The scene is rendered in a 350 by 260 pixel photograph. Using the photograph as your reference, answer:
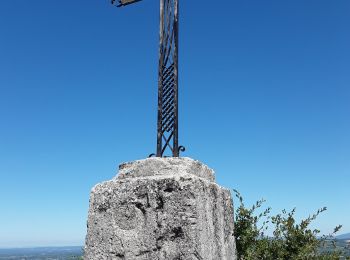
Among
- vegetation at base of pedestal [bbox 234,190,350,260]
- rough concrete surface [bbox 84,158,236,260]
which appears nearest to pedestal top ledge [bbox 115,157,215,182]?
rough concrete surface [bbox 84,158,236,260]

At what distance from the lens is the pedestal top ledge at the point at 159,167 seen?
3.30 m

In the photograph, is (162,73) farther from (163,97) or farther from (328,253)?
(328,253)

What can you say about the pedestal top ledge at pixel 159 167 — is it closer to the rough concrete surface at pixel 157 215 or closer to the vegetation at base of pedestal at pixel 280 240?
the rough concrete surface at pixel 157 215

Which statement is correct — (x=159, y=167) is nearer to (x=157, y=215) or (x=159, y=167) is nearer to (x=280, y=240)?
(x=157, y=215)

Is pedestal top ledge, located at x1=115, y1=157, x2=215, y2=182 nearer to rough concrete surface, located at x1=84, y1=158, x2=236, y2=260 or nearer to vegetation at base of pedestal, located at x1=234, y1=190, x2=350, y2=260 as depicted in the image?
rough concrete surface, located at x1=84, y1=158, x2=236, y2=260

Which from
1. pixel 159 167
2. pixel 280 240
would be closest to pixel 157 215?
pixel 159 167

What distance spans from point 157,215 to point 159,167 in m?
0.44

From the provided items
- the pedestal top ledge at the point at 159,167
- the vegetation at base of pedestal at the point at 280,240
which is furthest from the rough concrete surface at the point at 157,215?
the vegetation at base of pedestal at the point at 280,240

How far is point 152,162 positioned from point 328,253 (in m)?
6.54

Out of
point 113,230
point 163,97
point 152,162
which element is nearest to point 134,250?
point 113,230

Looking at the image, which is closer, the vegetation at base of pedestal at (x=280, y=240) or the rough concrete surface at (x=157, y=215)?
the rough concrete surface at (x=157, y=215)

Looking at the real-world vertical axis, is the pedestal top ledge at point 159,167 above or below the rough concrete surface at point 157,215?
above

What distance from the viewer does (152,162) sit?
340 cm

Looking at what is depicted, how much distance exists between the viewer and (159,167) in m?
3.36
